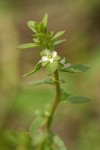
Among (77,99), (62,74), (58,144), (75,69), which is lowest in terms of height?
(62,74)

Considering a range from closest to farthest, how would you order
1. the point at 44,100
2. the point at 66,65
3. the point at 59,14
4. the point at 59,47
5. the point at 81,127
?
1. the point at 66,65
2. the point at 81,127
3. the point at 44,100
4. the point at 59,47
5. the point at 59,14

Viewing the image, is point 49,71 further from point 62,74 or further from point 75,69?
point 62,74

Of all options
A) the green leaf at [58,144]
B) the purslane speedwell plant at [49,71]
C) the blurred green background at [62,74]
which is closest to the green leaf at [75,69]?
the purslane speedwell plant at [49,71]

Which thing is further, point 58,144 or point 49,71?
point 58,144

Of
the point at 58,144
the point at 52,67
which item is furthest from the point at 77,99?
the point at 52,67

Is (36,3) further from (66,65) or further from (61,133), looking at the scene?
(66,65)

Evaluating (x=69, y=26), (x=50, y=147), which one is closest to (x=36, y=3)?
(x=69, y=26)

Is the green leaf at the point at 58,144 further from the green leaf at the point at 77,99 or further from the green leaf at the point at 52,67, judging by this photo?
the green leaf at the point at 52,67
